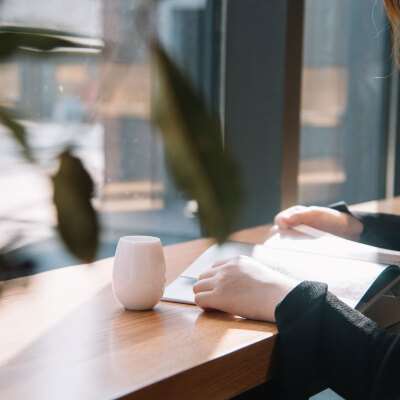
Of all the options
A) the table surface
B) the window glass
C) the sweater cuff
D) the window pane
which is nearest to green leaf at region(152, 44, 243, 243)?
the window glass

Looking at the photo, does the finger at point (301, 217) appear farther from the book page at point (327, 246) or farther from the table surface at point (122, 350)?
the table surface at point (122, 350)

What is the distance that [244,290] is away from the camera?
763 millimetres

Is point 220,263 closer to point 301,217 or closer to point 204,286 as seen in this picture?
point 204,286

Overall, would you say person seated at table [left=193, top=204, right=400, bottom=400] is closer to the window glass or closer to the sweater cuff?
the sweater cuff

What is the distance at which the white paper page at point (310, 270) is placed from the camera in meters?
Result: 0.82

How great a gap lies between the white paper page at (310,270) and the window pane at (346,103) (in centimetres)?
175

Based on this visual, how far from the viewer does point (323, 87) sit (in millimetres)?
2818

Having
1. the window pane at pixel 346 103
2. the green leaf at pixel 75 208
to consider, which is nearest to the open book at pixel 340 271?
the green leaf at pixel 75 208

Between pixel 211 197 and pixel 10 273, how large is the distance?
0.07 meters

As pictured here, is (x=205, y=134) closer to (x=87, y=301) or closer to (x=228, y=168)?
(x=228, y=168)

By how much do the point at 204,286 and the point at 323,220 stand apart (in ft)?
1.67

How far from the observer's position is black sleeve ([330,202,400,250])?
4.33 feet

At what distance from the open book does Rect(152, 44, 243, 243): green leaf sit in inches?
23.9

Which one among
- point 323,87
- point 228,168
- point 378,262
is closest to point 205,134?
point 228,168
